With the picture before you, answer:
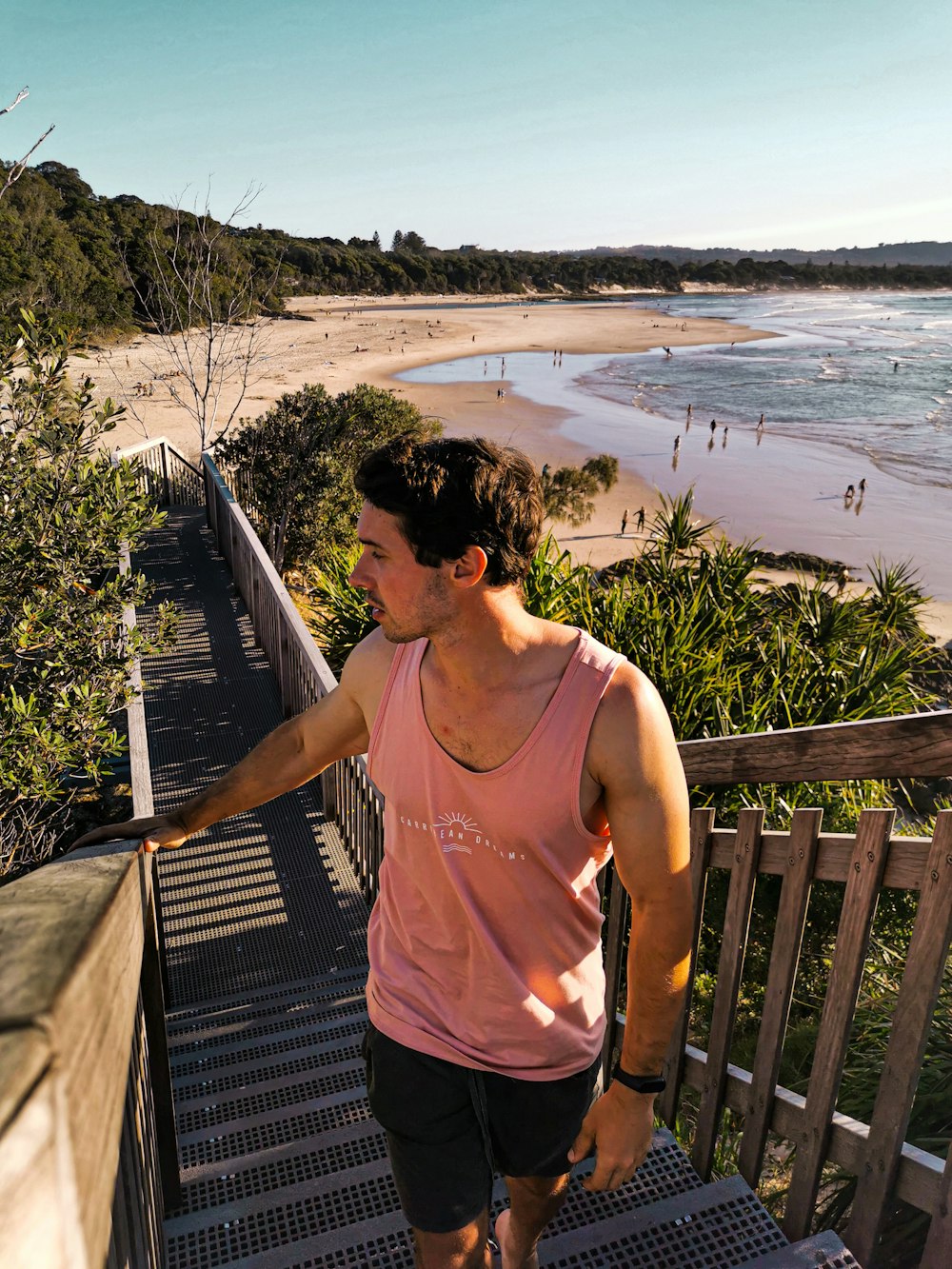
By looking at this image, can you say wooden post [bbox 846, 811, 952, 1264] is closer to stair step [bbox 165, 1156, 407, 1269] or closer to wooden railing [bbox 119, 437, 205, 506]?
stair step [bbox 165, 1156, 407, 1269]


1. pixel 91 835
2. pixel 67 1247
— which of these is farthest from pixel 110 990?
pixel 91 835

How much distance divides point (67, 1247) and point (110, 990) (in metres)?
0.22

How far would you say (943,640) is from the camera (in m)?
16.1

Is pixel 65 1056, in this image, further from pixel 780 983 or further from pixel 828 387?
pixel 828 387

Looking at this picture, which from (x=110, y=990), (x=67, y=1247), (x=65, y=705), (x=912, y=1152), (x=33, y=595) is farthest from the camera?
(x=33, y=595)

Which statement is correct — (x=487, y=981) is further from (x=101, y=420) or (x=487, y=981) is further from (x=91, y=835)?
(x=101, y=420)

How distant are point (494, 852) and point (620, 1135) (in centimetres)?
65

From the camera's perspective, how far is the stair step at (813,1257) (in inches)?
75.4

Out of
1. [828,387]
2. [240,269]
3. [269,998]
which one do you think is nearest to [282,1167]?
[269,998]

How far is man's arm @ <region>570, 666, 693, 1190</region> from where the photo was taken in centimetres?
156

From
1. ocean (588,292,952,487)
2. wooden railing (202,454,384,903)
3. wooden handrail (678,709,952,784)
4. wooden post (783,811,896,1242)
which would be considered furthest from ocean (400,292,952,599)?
wooden post (783,811,896,1242)

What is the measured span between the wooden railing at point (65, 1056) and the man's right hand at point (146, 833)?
0.73 meters

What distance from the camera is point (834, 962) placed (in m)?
2.00

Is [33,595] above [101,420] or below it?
below
